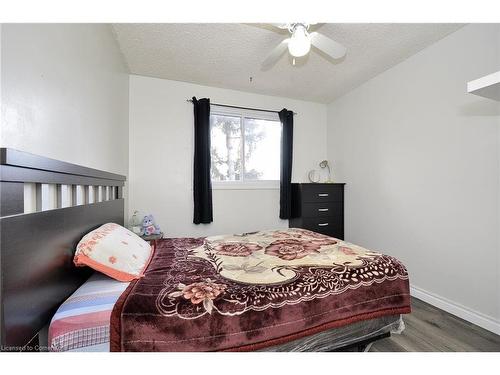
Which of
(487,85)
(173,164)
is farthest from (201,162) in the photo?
(487,85)

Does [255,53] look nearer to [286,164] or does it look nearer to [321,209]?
[286,164]

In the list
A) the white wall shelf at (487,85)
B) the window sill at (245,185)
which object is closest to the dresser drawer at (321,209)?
the window sill at (245,185)

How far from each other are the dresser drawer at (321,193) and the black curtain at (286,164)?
0.28 m

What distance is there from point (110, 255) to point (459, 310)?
270 centimetres

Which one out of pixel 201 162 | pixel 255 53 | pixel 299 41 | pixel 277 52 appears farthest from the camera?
pixel 201 162

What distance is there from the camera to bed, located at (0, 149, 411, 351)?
68 centimetres

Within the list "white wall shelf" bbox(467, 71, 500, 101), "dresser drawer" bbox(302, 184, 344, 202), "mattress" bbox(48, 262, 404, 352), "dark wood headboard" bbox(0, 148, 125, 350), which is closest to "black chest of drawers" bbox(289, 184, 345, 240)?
"dresser drawer" bbox(302, 184, 344, 202)

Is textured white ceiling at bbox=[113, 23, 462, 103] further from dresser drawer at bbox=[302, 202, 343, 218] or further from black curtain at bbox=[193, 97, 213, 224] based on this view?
dresser drawer at bbox=[302, 202, 343, 218]

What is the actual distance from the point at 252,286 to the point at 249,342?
22 centimetres

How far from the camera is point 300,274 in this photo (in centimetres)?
115

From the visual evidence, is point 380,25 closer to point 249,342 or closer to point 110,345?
point 249,342

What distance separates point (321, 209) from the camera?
3158 millimetres

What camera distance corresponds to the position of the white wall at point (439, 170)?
1.69 metres

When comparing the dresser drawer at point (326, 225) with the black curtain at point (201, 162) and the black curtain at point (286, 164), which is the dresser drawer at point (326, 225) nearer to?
the black curtain at point (286, 164)
